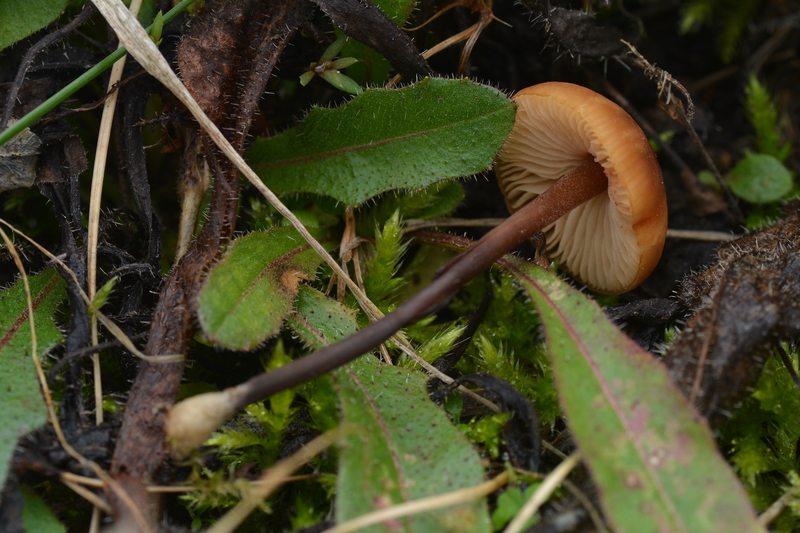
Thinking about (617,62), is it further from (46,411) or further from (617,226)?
(46,411)

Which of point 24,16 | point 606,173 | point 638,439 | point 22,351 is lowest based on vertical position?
point 638,439

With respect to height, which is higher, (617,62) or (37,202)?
(617,62)

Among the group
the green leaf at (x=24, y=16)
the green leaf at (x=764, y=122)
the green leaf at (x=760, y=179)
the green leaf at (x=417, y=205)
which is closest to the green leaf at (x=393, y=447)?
the green leaf at (x=417, y=205)

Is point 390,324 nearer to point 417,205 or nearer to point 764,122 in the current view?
point 417,205

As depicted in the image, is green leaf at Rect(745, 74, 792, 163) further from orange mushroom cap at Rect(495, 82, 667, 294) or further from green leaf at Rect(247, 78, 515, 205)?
green leaf at Rect(247, 78, 515, 205)

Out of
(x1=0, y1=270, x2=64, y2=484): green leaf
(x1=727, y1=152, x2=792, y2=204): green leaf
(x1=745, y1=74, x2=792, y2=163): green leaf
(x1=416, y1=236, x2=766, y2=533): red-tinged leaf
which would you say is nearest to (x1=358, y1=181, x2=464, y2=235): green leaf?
(x1=416, y1=236, x2=766, y2=533): red-tinged leaf

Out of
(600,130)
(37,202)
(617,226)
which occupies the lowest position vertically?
(617,226)

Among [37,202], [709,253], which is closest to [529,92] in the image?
[709,253]

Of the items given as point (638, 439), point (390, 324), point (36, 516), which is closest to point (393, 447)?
point (390, 324)
